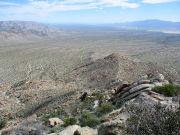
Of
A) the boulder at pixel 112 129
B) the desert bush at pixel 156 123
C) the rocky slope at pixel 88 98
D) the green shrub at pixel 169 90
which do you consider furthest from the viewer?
the green shrub at pixel 169 90

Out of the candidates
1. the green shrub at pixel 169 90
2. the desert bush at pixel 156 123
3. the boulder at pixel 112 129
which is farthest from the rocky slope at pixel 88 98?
the desert bush at pixel 156 123

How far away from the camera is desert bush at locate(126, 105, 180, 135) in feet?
29.1

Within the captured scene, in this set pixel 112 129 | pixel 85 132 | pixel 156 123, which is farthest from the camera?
pixel 85 132

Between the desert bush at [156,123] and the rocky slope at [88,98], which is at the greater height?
the desert bush at [156,123]

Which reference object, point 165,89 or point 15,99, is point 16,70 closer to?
point 15,99

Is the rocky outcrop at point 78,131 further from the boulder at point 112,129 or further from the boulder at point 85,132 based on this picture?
the boulder at point 112,129

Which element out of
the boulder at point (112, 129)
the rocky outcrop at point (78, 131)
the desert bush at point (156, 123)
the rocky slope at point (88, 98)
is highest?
the desert bush at point (156, 123)

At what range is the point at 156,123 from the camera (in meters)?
9.12

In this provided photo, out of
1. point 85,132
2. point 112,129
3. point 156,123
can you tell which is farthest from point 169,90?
point 156,123

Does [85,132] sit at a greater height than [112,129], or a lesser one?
lesser

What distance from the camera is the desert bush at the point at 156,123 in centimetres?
886

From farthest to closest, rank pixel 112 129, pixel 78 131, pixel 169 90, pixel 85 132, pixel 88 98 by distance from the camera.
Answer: pixel 88 98 < pixel 169 90 < pixel 78 131 < pixel 85 132 < pixel 112 129

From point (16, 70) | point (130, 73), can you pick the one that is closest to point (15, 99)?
point (130, 73)

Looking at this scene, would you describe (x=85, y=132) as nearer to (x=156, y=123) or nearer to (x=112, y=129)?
(x=112, y=129)
